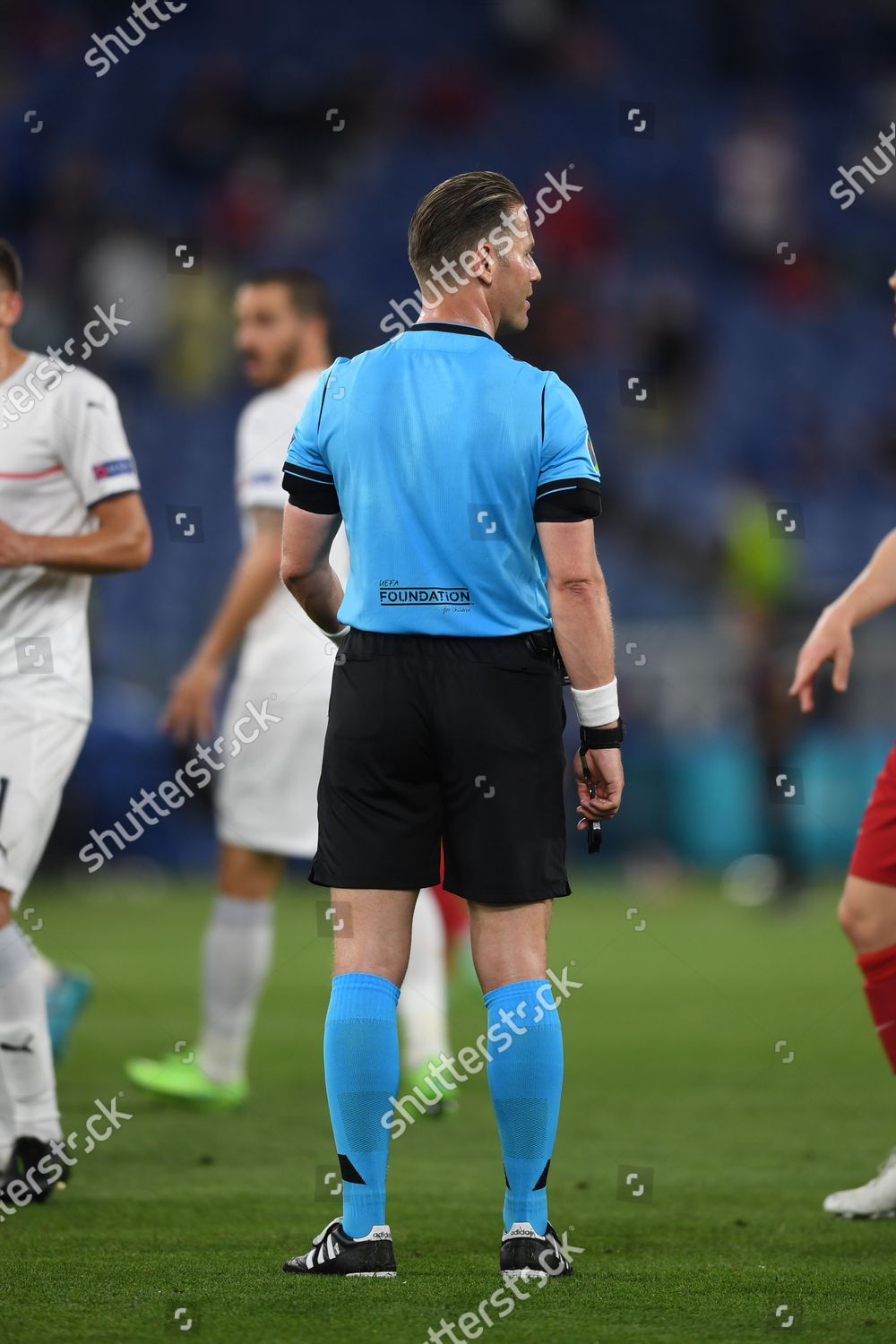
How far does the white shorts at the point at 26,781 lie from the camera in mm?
4496

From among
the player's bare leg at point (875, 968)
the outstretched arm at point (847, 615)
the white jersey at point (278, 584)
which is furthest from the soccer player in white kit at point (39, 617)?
the player's bare leg at point (875, 968)

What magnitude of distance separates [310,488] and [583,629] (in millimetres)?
640

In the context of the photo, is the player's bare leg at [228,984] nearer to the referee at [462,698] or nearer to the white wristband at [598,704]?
the referee at [462,698]

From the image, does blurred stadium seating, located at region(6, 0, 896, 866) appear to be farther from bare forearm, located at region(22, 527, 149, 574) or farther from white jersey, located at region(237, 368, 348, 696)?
bare forearm, located at region(22, 527, 149, 574)

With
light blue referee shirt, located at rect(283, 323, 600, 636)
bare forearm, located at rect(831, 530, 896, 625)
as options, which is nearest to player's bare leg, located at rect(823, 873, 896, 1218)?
bare forearm, located at rect(831, 530, 896, 625)

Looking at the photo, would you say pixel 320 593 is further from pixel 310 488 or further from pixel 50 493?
pixel 50 493

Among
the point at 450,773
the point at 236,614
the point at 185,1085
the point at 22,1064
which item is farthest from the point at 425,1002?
the point at 450,773

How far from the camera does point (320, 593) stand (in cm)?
389

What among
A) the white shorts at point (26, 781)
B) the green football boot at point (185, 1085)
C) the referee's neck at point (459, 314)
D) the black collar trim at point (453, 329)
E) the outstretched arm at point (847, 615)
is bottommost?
the green football boot at point (185, 1085)

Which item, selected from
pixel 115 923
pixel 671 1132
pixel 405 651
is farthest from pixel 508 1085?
pixel 115 923

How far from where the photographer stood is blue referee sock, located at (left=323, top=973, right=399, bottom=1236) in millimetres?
3525

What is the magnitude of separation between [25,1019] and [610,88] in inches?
745

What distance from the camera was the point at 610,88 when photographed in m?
21.7

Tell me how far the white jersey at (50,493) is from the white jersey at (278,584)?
1.26 meters
